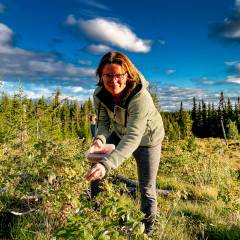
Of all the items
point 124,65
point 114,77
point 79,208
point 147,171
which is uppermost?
point 124,65

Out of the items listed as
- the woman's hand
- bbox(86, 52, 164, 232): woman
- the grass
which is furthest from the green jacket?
the grass

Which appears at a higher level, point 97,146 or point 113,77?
point 113,77

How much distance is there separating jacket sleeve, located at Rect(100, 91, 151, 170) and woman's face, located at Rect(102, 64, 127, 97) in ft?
0.59

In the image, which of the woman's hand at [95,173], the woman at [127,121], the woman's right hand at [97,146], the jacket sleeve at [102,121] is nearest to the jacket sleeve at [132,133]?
the woman at [127,121]

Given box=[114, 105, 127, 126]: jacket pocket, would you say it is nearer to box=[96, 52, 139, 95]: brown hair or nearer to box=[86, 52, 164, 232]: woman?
box=[86, 52, 164, 232]: woman

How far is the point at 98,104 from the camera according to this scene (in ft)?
13.3

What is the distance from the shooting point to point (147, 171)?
4.21 meters

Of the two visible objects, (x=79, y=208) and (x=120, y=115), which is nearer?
(x=79, y=208)

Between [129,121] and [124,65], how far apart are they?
0.47m

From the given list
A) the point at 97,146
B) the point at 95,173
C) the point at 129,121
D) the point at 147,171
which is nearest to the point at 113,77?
the point at 129,121

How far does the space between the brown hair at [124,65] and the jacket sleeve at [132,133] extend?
16 centimetres

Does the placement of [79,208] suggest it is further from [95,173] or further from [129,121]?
[129,121]

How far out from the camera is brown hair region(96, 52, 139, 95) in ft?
11.1

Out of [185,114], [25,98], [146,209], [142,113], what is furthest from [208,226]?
[185,114]
